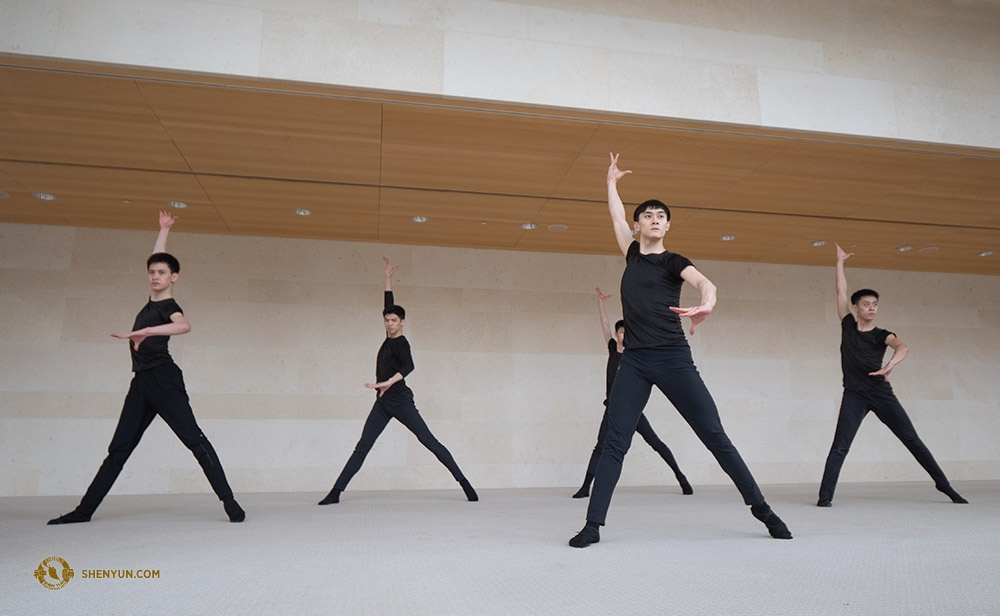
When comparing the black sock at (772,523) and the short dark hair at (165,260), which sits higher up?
the short dark hair at (165,260)

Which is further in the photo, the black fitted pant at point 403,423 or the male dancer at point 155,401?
the black fitted pant at point 403,423

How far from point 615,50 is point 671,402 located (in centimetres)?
307

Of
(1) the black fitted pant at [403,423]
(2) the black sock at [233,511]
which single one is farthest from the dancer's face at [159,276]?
(1) the black fitted pant at [403,423]

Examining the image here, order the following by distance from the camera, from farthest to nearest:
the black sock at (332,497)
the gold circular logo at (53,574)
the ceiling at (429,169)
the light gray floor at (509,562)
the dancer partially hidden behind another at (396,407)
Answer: the dancer partially hidden behind another at (396,407)
the black sock at (332,497)
the ceiling at (429,169)
the gold circular logo at (53,574)
the light gray floor at (509,562)

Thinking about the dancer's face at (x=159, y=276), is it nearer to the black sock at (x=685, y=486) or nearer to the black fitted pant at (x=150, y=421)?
the black fitted pant at (x=150, y=421)

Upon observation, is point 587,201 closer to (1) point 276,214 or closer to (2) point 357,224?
(2) point 357,224

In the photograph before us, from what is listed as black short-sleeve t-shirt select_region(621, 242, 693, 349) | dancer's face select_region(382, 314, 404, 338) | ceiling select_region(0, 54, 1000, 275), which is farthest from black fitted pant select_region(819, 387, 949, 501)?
dancer's face select_region(382, 314, 404, 338)

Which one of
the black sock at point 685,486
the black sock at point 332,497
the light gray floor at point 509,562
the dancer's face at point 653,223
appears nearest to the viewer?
the light gray floor at point 509,562

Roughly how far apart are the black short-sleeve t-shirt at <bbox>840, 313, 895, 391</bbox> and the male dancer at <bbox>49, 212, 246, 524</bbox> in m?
4.59

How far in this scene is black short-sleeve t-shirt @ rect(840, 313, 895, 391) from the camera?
5125 mm

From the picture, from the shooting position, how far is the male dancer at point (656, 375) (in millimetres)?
3102

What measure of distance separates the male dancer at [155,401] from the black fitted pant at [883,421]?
4.23m

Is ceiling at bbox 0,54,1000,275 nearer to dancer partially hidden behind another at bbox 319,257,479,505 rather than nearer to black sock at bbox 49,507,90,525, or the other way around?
dancer partially hidden behind another at bbox 319,257,479,505

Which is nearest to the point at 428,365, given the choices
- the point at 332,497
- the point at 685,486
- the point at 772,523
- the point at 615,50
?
the point at 332,497
